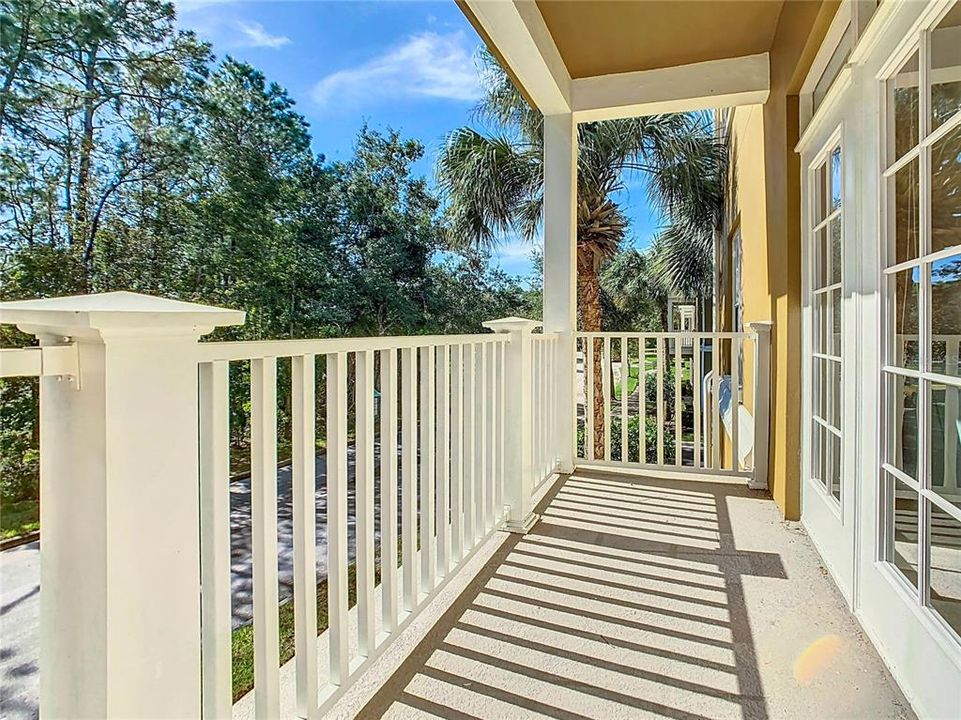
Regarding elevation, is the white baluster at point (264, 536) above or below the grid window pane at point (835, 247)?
below

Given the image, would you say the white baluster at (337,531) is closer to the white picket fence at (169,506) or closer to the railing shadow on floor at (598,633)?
the white picket fence at (169,506)

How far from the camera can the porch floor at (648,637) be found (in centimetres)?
140

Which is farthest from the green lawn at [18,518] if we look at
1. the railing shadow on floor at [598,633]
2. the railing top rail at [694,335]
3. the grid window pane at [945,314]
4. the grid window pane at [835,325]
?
the railing top rail at [694,335]

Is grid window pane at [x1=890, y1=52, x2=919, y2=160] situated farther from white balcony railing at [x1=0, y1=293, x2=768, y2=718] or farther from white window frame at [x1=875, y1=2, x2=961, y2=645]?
white balcony railing at [x1=0, y1=293, x2=768, y2=718]

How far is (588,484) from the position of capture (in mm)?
3396

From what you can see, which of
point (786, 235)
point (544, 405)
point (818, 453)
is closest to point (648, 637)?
point (818, 453)

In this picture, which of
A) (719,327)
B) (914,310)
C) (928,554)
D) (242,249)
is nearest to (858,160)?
(914,310)

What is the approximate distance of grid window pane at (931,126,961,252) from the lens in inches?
49.7

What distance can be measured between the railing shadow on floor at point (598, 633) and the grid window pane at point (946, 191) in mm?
1281

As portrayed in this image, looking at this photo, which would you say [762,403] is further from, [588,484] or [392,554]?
[392,554]

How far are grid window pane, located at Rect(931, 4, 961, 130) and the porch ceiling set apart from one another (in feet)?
6.29

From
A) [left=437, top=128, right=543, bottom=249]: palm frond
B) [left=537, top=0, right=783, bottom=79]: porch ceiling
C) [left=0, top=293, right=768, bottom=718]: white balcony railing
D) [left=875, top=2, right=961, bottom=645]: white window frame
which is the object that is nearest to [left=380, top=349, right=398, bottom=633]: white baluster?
[left=0, top=293, right=768, bottom=718]: white balcony railing

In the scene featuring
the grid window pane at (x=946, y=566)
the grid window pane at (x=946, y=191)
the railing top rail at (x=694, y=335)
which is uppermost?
the grid window pane at (x=946, y=191)

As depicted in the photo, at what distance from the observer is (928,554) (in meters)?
1.37
